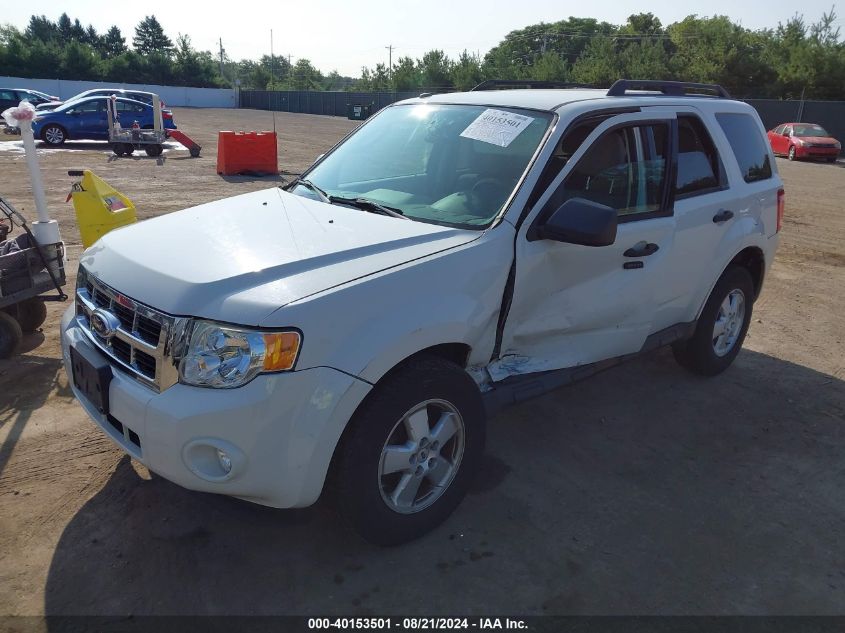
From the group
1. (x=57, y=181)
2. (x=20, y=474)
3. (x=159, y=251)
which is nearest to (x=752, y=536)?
(x=159, y=251)

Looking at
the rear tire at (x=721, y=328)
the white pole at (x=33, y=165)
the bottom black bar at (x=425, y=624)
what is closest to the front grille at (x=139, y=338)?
the bottom black bar at (x=425, y=624)

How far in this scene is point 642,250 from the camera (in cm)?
389

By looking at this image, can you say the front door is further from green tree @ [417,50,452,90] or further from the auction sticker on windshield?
green tree @ [417,50,452,90]

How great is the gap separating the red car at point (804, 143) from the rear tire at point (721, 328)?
907 inches

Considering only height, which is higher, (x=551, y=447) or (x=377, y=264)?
(x=377, y=264)

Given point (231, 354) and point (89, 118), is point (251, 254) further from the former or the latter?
point (89, 118)

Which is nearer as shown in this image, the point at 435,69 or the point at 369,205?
the point at 369,205

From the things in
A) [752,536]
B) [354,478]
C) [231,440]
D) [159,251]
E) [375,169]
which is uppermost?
[375,169]

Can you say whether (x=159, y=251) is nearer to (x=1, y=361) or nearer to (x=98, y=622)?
(x=98, y=622)

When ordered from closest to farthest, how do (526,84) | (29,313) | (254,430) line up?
(254,430) < (526,84) < (29,313)

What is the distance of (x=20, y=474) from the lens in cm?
354

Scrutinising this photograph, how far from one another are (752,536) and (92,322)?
325 centimetres

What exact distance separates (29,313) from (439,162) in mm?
3612

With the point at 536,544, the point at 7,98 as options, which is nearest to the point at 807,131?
the point at 536,544
